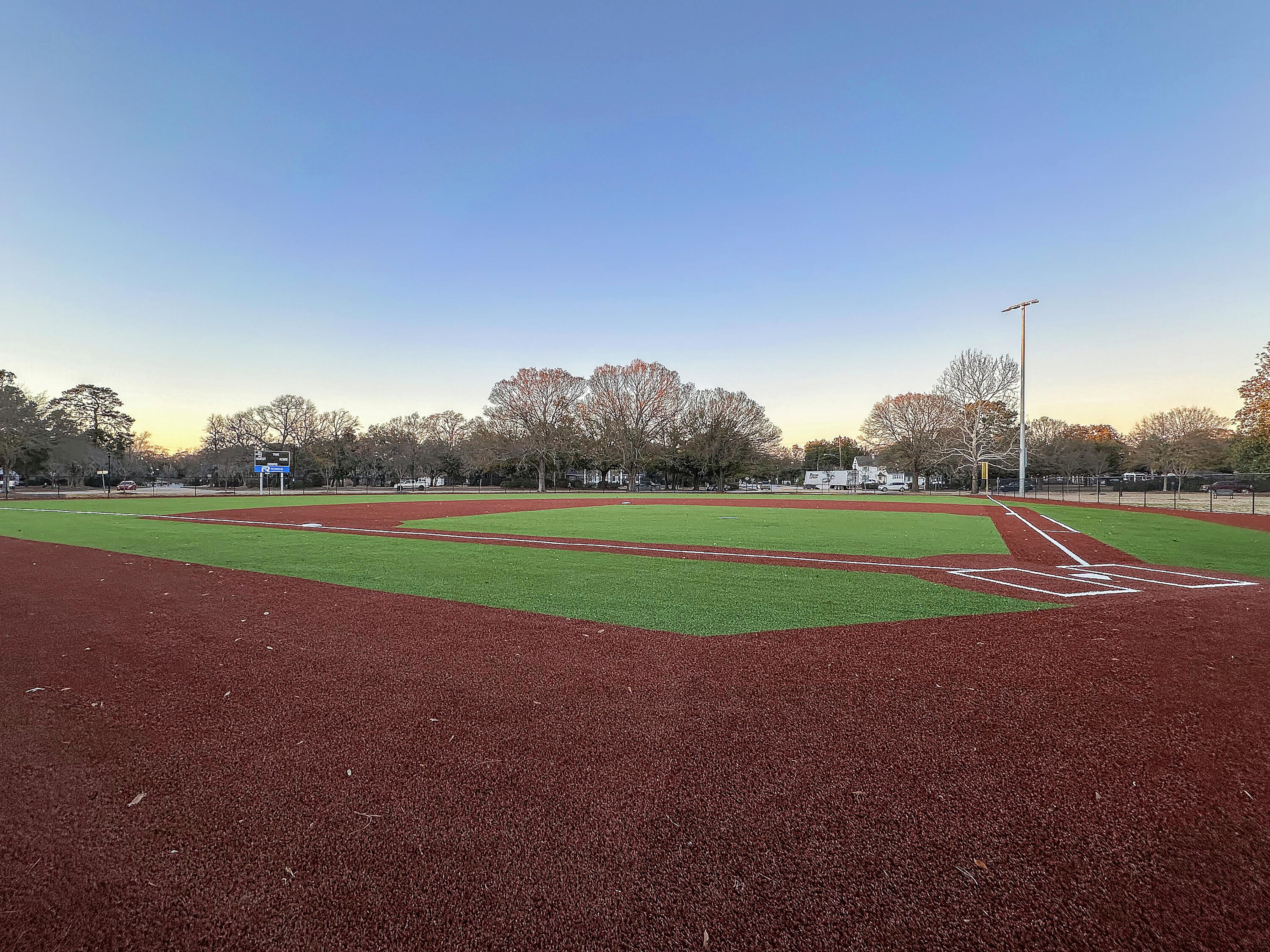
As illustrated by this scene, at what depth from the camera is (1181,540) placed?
16.3m

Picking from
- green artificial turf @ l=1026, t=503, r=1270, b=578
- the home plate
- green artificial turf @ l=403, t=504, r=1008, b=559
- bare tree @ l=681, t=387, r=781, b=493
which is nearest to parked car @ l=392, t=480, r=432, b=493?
bare tree @ l=681, t=387, r=781, b=493

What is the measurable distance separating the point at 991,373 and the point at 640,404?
35269 mm

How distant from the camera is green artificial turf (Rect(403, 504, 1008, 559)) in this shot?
1455 cm

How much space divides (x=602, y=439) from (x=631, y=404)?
524 cm

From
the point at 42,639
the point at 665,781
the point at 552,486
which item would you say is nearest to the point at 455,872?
the point at 665,781

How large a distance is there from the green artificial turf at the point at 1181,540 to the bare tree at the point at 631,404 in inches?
1807

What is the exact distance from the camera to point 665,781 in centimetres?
331

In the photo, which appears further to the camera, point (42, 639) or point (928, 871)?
point (42, 639)

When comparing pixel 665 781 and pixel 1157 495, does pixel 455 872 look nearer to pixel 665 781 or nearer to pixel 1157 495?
pixel 665 781

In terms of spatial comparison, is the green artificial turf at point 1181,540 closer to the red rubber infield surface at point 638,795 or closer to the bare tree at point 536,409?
the red rubber infield surface at point 638,795

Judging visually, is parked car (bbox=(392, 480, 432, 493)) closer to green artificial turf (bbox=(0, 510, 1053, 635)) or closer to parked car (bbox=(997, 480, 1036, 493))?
green artificial turf (bbox=(0, 510, 1053, 635))

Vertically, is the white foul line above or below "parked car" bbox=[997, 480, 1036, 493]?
below

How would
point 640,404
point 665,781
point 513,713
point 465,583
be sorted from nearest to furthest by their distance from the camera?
point 665,781
point 513,713
point 465,583
point 640,404

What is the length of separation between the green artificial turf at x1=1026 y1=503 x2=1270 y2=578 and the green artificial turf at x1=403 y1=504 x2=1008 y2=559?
9.49ft
